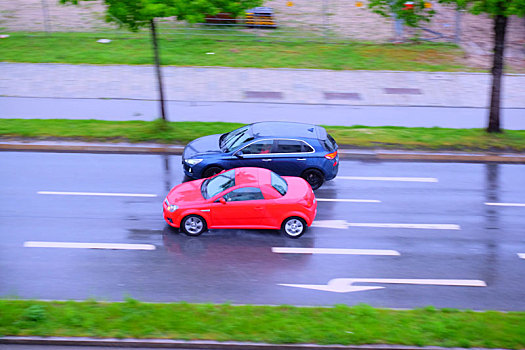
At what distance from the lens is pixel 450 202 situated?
43.7 ft

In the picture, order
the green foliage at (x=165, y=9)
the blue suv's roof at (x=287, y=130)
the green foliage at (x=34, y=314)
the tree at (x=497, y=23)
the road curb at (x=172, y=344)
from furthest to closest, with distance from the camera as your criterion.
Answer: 1. the green foliage at (x=165, y=9)
2. the tree at (x=497, y=23)
3. the blue suv's roof at (x=287, y=130)
4. the green foliage at (x=34, y=314)
5. the road curb at (x=172, y=344)

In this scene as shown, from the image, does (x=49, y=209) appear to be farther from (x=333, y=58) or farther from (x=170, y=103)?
(x=333, y=58)

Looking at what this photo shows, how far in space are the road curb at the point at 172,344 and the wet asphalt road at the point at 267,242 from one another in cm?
129

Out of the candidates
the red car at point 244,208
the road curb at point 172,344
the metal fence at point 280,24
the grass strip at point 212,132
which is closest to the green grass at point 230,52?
the metal fence at point 280,24

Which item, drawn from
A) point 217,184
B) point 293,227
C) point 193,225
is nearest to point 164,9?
point 217,184

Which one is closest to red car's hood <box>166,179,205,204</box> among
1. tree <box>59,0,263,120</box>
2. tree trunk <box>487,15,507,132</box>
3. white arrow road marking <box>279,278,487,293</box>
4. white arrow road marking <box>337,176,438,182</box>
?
white arrow road marking <box>279,278,487,293</box>

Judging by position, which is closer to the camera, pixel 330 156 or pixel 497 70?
pixel 330 156

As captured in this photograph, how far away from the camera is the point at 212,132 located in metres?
17.0

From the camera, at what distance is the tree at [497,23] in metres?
14.6

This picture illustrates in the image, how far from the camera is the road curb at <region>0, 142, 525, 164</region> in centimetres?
1606

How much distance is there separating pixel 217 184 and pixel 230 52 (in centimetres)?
1609

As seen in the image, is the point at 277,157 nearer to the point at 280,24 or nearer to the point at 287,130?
the point at 287,130

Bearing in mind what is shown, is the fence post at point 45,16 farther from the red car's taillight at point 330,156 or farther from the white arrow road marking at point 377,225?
the white arrow road marking at point 377,225

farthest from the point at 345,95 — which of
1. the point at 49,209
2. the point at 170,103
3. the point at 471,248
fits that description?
the point at 49,209
